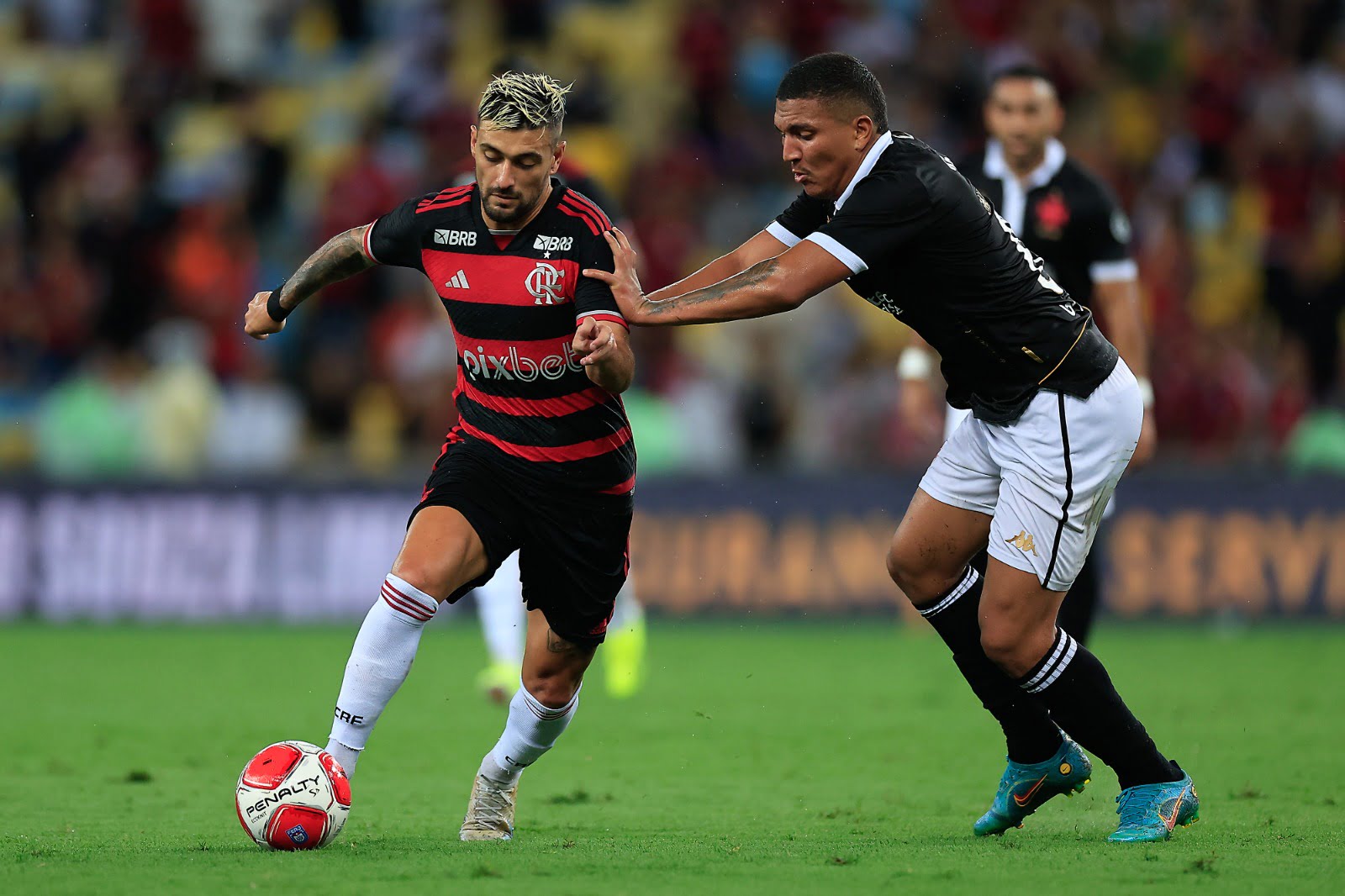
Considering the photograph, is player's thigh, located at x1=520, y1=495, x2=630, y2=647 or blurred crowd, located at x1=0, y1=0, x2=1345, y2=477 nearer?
player's thigh, located at x1=520, y1=495, x2=630, y2=647

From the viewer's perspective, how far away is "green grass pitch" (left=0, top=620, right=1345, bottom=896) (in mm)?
5262

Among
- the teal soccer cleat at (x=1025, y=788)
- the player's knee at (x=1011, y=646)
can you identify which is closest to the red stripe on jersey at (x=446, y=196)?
the player's knee at (x=1011, y=646)

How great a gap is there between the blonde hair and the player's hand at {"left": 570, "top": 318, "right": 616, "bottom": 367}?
690 millimetres

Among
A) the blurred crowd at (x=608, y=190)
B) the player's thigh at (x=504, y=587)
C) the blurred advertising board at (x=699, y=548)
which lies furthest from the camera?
the blurred crowd at (x=608, y=190)

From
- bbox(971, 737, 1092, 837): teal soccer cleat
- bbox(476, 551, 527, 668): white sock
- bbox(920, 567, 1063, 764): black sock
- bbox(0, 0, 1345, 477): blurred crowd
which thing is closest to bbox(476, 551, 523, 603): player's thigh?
bbox(476, 551, 527, 668): white sock

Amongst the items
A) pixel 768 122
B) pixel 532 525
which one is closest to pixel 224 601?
pixel 768 122

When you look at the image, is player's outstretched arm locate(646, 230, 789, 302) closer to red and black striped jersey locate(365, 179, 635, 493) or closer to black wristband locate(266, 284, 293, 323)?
red and black striped jersey locate(365, 179, 635, 493)

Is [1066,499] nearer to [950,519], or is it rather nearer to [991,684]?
[950,519]

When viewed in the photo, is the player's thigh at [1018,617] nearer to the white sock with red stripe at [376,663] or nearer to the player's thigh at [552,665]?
the player's thigh at [552,665]

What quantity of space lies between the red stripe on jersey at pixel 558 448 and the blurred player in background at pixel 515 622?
5.84 ft

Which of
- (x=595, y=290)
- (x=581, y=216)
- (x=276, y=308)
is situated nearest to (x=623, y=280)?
(x=595, y=290)

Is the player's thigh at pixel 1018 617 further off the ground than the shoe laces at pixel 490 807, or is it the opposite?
the player's thigh at pixel 1018 617

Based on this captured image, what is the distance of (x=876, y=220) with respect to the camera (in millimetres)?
5660

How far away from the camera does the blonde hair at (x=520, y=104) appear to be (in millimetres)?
5852
